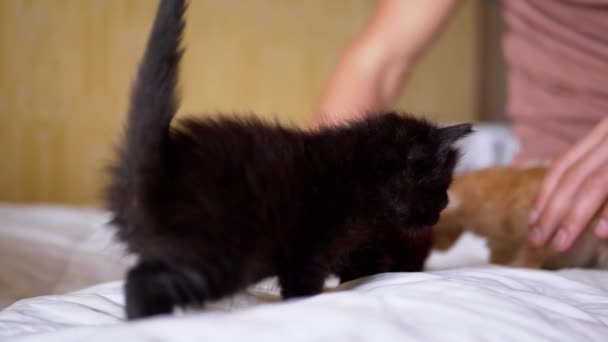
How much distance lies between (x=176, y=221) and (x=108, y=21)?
2.17m

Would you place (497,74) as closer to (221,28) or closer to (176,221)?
(221,28)

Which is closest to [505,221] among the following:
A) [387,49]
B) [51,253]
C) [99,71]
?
[387,49]

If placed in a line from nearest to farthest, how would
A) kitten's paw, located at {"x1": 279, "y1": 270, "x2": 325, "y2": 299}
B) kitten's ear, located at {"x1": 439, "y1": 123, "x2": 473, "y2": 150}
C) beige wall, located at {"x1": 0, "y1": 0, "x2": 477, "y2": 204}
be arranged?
kitten's paw, located at {"x1": 279, "y1": 270, "x2": 325, "y2": 299}, kitten's ear, located at {"x1": 439, "y1": 123, "x2": 473, "y2": 150}, beige wall, located at {"x1": 0, "y1": 0, "x2": 477, "y2": 204}

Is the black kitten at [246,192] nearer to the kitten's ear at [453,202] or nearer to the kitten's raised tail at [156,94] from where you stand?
the kitten's raised tail at [156,94]

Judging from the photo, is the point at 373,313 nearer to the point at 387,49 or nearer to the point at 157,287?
the point at 157,287

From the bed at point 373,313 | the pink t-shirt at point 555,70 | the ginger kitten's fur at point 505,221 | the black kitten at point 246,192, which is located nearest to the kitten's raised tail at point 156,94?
the black kitten at point 246,192

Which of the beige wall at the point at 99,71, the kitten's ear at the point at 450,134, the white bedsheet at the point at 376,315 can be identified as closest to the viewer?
the white bedsheet at the point at 376,315

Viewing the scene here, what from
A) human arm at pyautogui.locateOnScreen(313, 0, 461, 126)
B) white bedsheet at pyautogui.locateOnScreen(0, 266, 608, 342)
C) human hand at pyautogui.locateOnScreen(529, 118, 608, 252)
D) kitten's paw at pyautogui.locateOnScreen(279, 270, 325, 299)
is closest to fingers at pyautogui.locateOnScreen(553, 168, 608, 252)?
human hand at pyautogui.locateOnScreen(529, 118, 608, 252)

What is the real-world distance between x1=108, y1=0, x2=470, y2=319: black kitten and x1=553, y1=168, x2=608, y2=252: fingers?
42 cm

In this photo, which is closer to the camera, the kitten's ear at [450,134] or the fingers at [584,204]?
the kitten's ear at [450,134]

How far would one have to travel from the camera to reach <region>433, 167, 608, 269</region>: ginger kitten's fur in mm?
1292

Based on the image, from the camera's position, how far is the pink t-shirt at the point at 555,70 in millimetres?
1337

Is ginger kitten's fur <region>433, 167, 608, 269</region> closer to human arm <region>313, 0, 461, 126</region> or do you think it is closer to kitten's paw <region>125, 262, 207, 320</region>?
human arm <region>313, 0, 461, 126</region>

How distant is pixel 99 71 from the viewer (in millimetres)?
2467
